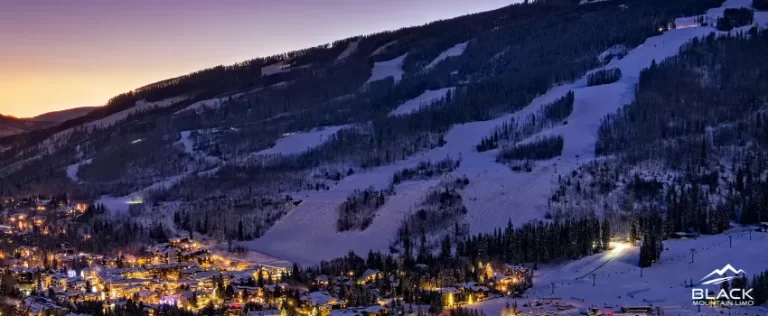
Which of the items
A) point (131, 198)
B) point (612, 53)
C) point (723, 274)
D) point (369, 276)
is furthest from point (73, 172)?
point (723, 274)

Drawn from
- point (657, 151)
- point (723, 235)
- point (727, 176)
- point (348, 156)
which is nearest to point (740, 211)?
point (723, 235)

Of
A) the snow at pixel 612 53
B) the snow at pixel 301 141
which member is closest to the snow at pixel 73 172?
the snow at pixel 301 141

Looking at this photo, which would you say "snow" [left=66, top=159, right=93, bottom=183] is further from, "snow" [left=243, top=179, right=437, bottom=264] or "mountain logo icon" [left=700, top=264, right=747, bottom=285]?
"mountain logo icon" [left=700, top=264, right=747, bottom=285]

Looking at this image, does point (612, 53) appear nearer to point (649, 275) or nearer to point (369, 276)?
point (649, 275)

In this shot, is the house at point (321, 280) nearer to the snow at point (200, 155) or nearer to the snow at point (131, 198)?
the snow at point (131, 198)

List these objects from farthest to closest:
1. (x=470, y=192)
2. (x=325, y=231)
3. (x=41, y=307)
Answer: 1. (x=470, y=192)
2. (x=325, y=231)
3. (x=41, y=307)

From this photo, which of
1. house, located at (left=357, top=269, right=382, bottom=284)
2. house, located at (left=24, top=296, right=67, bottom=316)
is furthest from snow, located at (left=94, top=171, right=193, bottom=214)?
house, located at (left=357, top=269, right=382, bottom=284)

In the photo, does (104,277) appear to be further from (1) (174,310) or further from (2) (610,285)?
(2) (610,285)
